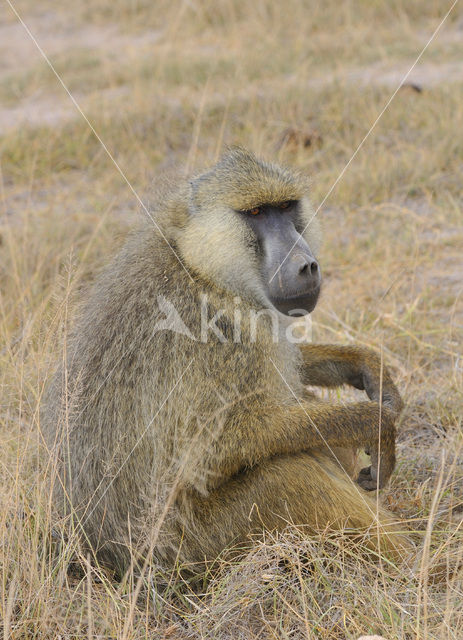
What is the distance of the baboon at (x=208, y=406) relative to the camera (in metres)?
2.45

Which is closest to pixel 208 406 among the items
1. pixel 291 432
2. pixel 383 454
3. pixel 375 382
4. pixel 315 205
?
pixel 291 432

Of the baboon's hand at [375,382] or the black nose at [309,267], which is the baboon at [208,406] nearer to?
the black nose at [309,267]

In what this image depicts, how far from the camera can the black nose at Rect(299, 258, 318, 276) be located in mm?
2529

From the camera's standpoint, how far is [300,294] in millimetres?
2580

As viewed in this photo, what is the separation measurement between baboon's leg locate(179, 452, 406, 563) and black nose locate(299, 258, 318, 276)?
21.8 inches

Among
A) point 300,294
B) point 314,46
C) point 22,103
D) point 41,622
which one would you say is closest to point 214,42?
point 314,46

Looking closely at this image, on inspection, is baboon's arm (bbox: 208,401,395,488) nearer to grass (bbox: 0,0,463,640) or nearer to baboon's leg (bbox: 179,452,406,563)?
baboon's leg (bbox: 179,452,406,563)

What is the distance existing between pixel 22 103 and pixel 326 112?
2972mm

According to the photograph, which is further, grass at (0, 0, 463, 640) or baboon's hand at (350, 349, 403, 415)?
baboon's hand at (350, 349, 403, 415)

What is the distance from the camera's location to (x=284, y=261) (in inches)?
101

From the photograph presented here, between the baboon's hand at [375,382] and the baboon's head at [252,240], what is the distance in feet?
1.52

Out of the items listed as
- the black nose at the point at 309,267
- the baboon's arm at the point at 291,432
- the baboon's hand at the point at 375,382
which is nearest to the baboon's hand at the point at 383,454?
the baboon's arm at the point at 291,432

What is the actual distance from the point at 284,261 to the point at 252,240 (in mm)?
147

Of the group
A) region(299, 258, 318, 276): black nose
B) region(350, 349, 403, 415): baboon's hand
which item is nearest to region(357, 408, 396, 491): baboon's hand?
region(350, 349, 403, 415): baboon's hand
